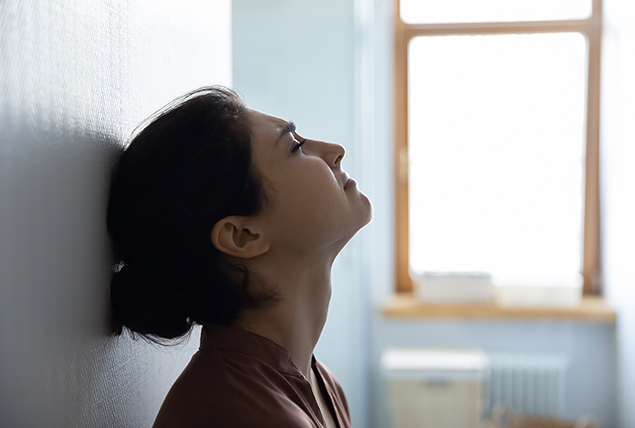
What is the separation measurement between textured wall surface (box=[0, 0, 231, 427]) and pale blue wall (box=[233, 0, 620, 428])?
1.51 metres

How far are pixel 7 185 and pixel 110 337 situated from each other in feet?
0.96

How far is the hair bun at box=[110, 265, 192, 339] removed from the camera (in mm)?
706

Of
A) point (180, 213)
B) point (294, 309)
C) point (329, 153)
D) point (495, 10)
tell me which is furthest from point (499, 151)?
point (180, 213)

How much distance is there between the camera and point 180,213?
0.67 metres

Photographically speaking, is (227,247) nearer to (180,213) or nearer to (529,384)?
(180,213)

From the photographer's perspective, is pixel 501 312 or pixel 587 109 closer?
pixel 501 312

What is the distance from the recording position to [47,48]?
516mm

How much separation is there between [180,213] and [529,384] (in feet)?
8.01

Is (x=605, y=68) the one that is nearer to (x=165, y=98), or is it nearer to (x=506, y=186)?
(x=506, y=186)

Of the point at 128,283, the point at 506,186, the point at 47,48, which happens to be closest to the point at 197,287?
the point at 128,283

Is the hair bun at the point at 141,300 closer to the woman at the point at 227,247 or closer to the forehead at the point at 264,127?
the woman at the point at 227,247

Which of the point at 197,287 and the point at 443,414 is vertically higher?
the point at 197,287

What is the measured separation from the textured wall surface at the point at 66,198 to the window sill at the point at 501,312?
2.03 m

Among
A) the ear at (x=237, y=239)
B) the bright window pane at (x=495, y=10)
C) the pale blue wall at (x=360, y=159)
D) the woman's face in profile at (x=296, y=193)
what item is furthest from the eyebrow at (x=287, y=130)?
the bright window pane at (x=495, y=10)
